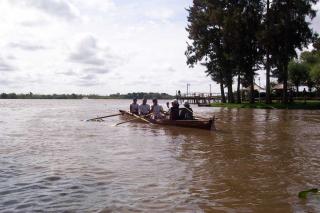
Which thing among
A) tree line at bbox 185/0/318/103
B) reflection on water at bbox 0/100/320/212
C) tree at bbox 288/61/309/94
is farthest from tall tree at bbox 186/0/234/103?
reflection on water at bbox 0/100/320/212

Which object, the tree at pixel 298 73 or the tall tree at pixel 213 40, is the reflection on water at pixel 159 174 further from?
the tree at pixel 298 73

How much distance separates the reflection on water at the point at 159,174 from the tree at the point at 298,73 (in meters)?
56.3

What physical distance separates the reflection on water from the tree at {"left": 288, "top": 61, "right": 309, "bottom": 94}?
5629cm

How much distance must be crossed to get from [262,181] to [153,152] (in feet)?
17.2

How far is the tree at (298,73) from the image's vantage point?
7138 centimetres

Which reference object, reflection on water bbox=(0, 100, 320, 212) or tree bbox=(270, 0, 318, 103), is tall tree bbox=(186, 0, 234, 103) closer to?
tree bbox=(270, 0, 318, 103)

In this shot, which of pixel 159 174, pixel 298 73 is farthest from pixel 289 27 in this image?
pixel 159 174

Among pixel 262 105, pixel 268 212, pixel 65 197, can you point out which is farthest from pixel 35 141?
pixel 262 105

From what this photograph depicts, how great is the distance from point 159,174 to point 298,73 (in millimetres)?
66194

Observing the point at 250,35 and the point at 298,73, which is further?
the point at 298,73

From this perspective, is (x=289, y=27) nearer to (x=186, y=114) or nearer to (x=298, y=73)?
(x=186, y=114)

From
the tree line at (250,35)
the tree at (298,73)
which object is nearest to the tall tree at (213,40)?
the tree line at (250,35)

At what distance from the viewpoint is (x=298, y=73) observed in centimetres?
7212

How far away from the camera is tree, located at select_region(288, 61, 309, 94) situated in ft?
234
